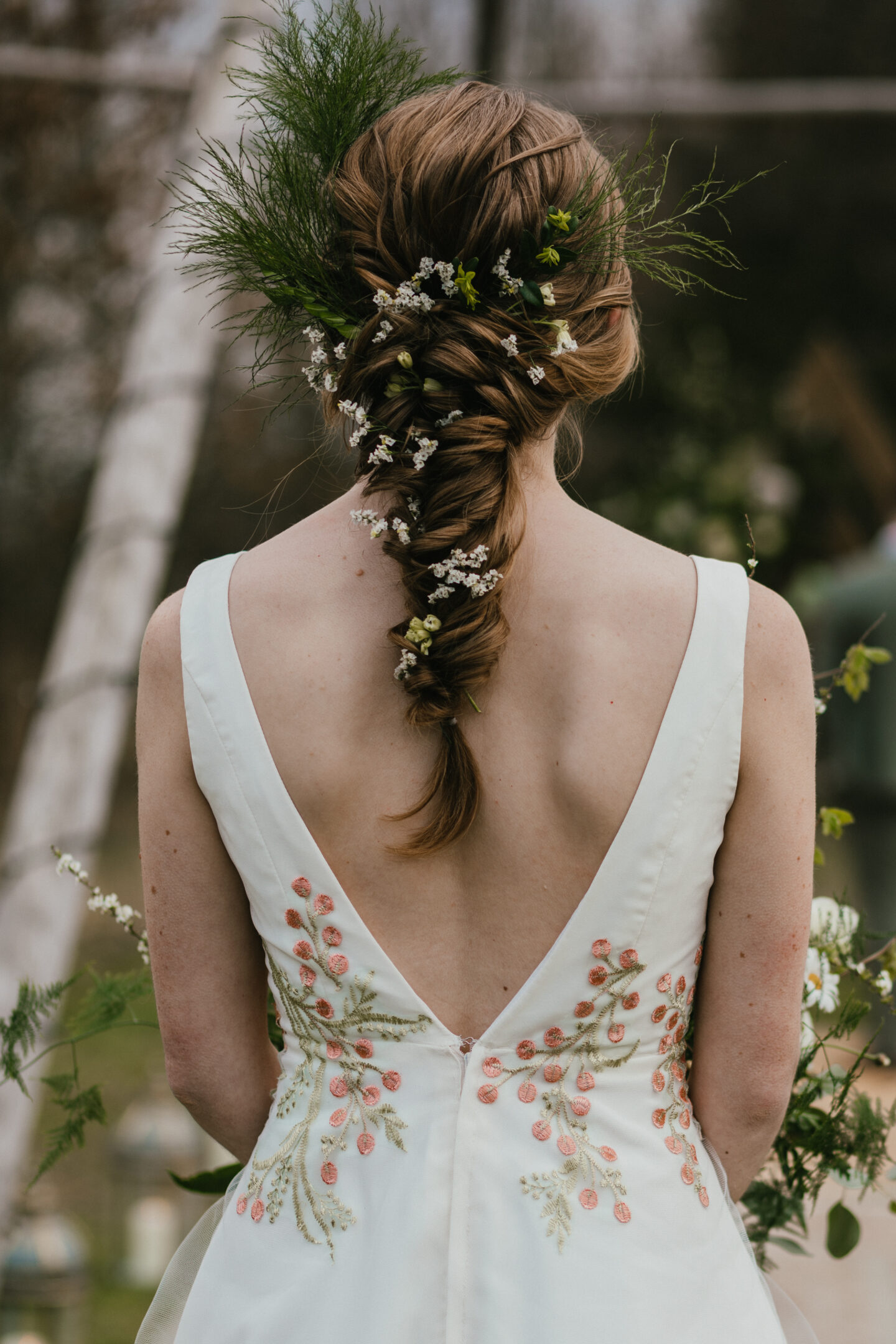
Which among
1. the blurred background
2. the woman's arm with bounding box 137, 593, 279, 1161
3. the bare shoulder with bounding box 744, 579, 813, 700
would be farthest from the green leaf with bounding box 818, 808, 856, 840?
the blurred background

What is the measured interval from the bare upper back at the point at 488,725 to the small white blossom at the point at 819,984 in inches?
19.9

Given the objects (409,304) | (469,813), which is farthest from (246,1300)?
(409,304)

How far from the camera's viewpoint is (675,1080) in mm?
1292

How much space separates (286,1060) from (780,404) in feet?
21.5

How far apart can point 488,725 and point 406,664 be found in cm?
10

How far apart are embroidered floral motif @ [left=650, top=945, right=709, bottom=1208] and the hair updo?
1.02ft

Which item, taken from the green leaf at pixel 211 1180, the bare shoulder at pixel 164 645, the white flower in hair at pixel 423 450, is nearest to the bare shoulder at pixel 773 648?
the white flower in hair at pixel 423 450

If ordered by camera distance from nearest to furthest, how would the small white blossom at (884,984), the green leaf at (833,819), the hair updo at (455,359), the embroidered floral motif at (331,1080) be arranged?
the hair updo at (455,359), the embroidered floral motif at (331,1080), the small white blossom at (884,984), the green leaf at (833,819)

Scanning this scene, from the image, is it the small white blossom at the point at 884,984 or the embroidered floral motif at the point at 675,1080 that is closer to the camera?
the embroidered floral motif at the point at 675,1080

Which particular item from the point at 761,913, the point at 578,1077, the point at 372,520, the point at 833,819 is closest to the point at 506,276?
the point at 372,520

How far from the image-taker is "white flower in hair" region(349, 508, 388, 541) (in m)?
1.13

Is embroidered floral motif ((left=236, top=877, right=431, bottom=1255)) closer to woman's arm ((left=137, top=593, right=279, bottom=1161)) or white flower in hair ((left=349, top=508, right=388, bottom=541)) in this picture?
woman's arm ((left=137, top=593, right=279, bottom=1161))

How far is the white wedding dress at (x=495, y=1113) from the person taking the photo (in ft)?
3.78

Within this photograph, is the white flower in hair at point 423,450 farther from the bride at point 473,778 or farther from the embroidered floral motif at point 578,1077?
the embroidered floral motif at point 578,1077
